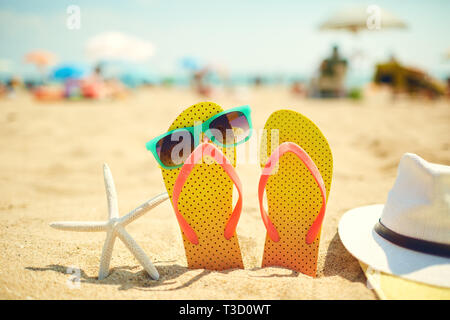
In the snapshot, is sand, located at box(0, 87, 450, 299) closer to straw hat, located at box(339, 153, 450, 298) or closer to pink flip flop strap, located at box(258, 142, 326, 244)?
straw hat, located at box(339, 153, 450, 298)

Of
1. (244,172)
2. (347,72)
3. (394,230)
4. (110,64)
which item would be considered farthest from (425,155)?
(110,64)

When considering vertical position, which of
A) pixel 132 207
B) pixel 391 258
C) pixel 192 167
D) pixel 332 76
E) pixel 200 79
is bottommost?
pixel 132 207

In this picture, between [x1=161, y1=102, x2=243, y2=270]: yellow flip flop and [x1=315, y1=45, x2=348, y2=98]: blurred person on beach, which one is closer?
[x1=161, y1=102, x2=243, y2=270]: yellow flip flop

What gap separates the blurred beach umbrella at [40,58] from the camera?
12047 mm

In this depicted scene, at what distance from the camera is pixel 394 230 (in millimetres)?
1183

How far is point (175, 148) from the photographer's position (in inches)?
49.4

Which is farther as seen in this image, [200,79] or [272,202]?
[200,79]

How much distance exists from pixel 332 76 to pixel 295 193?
8.77 meters

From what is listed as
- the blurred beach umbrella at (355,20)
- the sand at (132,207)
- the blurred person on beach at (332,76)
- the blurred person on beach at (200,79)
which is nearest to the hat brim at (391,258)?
the sand at (132,207)

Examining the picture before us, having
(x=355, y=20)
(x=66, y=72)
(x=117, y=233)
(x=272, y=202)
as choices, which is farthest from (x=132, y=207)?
(x=66, y=72)

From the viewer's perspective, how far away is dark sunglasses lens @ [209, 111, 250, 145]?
127cm

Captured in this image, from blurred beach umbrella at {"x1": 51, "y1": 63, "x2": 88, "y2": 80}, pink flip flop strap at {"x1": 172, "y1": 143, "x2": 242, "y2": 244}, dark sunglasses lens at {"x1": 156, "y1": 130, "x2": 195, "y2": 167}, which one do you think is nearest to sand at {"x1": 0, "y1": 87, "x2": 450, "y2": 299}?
pink flip flop strap at {"x1": 172, "y1": 143, "x2": 242, "y2": 244}

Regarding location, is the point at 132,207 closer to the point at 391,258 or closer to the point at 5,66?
the point at 391,258

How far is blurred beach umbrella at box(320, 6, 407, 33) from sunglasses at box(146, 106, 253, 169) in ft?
29.1
